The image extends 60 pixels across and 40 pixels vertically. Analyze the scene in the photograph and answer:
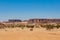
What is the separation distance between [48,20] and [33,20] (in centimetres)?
1508

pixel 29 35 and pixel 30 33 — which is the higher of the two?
pixel 29 35

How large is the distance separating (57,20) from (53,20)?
3.64 metres

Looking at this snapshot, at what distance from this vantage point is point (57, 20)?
6161 inches

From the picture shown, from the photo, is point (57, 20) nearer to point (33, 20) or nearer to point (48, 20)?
point (48, 20)

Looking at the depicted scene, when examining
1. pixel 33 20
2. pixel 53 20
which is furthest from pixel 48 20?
pixel 33 20

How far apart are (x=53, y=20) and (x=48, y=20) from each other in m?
5.11

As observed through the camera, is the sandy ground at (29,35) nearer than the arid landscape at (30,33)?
Yes

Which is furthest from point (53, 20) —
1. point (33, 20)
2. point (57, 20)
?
point (33, 20)

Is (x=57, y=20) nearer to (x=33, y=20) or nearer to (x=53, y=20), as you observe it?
(x=53, y=20)

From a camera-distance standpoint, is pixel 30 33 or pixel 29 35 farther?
pixel 30 33

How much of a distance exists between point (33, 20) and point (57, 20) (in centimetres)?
2261

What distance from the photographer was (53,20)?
15700cm

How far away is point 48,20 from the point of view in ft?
509

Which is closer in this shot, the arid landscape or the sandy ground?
the sandy ground
